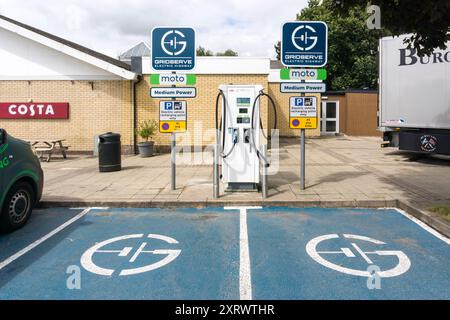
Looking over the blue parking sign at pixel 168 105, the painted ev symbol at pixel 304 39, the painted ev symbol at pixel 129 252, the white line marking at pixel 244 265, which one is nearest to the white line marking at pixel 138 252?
→ the painted ev symbol at pixel 129 252

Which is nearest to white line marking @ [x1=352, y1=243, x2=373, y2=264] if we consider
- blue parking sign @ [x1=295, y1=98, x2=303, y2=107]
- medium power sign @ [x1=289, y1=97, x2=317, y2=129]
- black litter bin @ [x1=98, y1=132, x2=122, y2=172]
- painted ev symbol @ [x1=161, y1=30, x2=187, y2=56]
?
medium power sign @ [x1=289, y1=97, x2=317, y2=129]

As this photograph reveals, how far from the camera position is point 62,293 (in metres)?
3.44

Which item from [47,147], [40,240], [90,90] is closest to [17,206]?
[40,240]

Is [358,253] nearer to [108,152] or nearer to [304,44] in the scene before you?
[304,44]

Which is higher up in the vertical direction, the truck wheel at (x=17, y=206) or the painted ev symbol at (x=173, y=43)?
the painted ev symbol at (x=173, y=43)

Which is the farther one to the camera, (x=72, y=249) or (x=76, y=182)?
(x=76, y=182)

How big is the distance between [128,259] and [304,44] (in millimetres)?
5393

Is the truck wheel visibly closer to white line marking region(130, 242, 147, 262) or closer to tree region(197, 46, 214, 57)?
white line marking region(130, 242, 147, 262)

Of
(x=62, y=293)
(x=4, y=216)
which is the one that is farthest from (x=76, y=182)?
(x=62, y=293)

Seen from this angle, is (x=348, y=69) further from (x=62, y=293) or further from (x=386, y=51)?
(x=62, y=293)

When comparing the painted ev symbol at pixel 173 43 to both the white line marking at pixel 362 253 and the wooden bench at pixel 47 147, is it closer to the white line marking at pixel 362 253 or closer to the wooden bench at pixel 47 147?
the white line marking at pixel 362 253

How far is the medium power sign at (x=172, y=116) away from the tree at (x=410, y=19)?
350 centimetres

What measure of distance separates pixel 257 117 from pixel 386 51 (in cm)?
744

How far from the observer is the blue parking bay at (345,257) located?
349 cm
